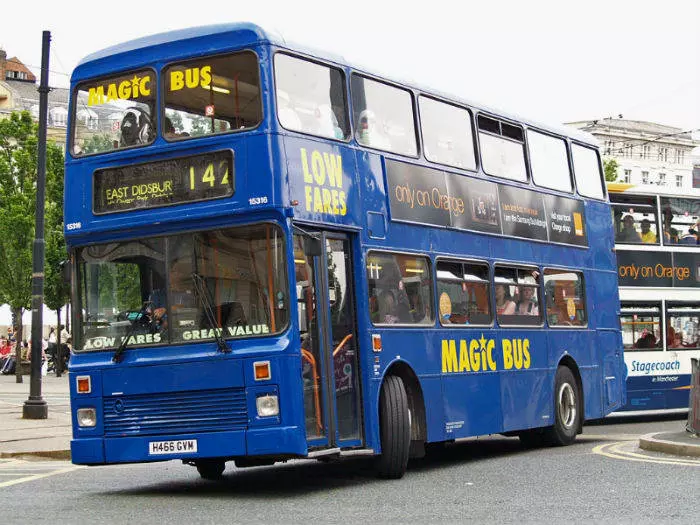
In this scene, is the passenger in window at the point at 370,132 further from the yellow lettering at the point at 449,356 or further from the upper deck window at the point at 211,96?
the yellow lettering at the point at 449,356

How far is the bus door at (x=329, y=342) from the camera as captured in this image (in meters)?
12.4

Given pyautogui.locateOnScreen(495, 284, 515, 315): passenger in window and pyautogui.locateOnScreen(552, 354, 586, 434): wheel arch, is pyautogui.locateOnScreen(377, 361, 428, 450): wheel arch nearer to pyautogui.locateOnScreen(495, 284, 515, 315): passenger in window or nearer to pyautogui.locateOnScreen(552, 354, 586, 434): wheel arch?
pyautogui.locateOnScreen(495, 284, 515, 315): passenger in window

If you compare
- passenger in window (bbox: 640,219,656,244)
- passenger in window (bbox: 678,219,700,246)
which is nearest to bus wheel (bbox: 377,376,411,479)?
passenger in window (bbox: 640,219,656,244)

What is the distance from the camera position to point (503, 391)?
16.5 metres

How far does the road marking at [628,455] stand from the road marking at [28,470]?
22.2 ft

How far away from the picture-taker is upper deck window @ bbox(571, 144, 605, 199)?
19.4m

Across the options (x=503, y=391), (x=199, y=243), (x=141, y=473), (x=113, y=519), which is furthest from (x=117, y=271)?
(x=503, y=391)

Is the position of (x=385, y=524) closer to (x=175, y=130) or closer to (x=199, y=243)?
(x=199, y=243)

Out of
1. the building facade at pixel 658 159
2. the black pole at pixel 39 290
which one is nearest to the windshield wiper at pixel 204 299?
the black pole at pixel 39 290

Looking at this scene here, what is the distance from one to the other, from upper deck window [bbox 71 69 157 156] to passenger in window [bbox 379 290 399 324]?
301 centimetres

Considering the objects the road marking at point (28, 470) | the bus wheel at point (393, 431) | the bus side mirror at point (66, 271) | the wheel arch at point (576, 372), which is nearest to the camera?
the bus side mirror at point (66, 271)

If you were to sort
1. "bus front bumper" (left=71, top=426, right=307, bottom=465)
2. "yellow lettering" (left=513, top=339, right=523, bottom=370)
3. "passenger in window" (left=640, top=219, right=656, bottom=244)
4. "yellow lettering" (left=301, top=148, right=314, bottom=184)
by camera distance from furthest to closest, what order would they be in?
1. "passenger in window" (left=640, top=219, right=656, bottom=244)
2. "yellow lettering" (left=513, top=339, right=523, bottom=370)
3. "yellow lettering" (left=301, top=148, right=314, bottom=184)
4. "bus front bumper" (left=71, top=426, right=307, bottom=465)

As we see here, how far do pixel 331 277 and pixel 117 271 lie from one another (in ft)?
6.88

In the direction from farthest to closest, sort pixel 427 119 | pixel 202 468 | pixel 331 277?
pixel 427 119
pixel 202 468
pixel 331 277
